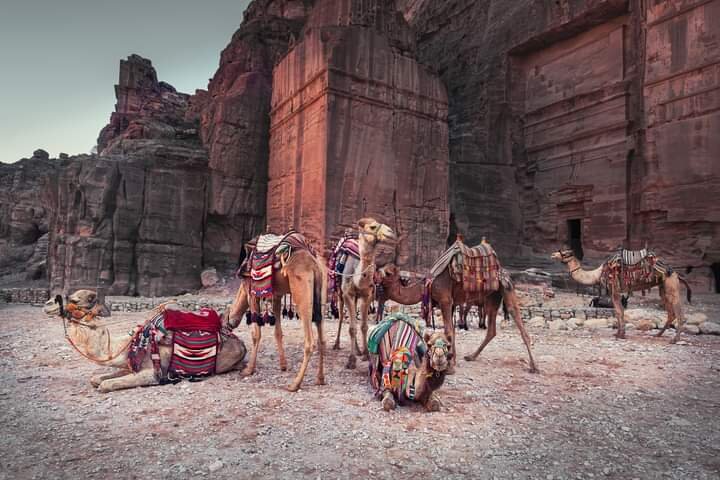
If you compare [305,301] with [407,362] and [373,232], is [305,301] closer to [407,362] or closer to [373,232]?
[373,232]

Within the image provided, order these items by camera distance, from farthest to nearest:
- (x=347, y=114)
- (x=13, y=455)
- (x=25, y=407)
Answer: (x=347, y=114), (x=25, y=407), (x=13, y=455)

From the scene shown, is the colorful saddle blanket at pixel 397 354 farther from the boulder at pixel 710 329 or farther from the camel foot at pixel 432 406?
the boulder at pixel 710 329

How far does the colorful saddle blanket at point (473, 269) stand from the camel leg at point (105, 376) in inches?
142

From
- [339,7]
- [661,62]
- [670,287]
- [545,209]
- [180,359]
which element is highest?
[339,7]

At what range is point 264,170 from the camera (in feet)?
48.5

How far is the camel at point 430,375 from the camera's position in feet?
11.0

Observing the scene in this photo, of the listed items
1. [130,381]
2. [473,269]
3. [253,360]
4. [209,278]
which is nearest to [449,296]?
[473,269]

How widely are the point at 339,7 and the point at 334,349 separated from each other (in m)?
11.8

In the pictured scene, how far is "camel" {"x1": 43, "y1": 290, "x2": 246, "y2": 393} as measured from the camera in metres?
4.04

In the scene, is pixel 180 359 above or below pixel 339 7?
below

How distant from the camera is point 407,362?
11.7ft

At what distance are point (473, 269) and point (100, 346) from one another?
418 cm

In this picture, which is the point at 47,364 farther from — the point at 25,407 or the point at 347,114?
the point at 347,114

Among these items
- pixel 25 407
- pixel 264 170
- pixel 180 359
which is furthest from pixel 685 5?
pixel 25 407
